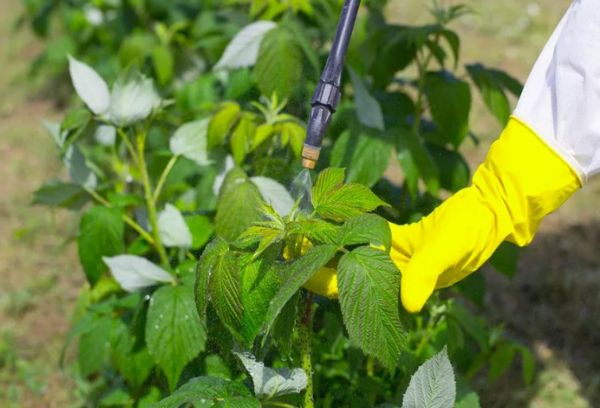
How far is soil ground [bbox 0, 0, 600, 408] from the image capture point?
221 cm

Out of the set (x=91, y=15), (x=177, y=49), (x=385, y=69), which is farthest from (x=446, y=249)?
(x=91, y=15)

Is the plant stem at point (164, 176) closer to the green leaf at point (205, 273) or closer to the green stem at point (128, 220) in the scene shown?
the green stem at point (128, 220)

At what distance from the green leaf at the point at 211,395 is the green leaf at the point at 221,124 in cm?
59

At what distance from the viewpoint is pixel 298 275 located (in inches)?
38.3

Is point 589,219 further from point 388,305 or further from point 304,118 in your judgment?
point 388,305

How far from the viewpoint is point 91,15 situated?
351 centimetres

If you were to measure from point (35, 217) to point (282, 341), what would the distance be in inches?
88.1

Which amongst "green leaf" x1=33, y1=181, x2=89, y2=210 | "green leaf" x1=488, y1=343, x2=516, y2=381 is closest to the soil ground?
"green leaf" x1=33, y1=181, x2=89, y2=210

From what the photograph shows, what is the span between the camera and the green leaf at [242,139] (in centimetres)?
155

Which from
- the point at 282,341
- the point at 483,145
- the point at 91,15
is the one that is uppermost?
the point at 282,341

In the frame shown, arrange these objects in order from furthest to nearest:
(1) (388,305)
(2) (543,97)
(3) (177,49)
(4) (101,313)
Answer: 1. (3) (177,49)
2. (4) (101,313)
3. (2) (543,97)
4. (1) (388,305)

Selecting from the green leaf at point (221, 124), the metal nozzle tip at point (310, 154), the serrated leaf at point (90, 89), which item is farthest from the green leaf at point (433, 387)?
the serrated leaf at point (90, 89)

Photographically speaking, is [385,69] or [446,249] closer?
[446,249]

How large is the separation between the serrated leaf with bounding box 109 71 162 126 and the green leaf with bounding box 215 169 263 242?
245 mm
